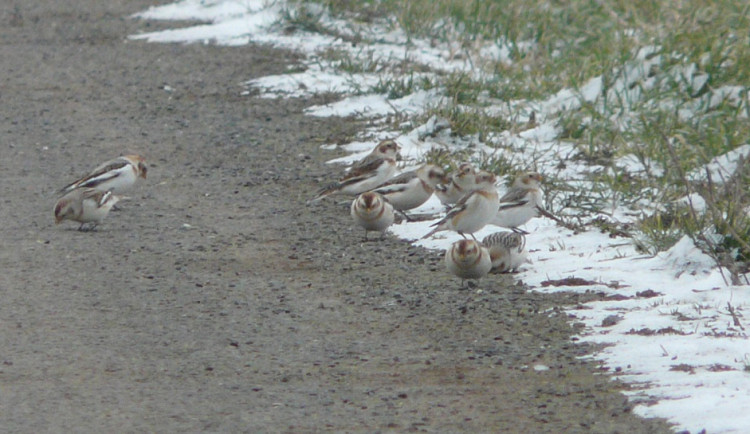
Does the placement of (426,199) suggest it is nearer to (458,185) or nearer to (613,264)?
(458,185)

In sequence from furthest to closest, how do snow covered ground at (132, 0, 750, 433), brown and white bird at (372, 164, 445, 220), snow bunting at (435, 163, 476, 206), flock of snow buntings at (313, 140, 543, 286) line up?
brown and white bird at (372, 164, 445, 220), snow bunting at (435, 163, 476, 206), flock of snow buntings at (313, 140, 543, 286), snow covered ground at (132, 0, 750, 433)

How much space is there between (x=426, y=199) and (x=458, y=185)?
325 millimetres

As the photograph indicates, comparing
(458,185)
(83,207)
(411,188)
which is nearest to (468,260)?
(458,185)

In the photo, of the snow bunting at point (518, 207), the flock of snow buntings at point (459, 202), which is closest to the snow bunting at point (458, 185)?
the flock of snow buntings at point (459, 202)

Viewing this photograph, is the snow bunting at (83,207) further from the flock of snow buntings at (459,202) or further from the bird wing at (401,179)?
the bird wing at (401,179)

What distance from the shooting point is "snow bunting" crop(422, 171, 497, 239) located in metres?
8.40

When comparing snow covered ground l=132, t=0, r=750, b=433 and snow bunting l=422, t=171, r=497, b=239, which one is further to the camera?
snow bunting l=422, t=171, r=497, b=239

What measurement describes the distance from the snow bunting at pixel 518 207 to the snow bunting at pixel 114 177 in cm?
295

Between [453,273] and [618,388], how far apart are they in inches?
77.4

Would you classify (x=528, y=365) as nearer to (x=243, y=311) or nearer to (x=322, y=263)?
(x=243, y=311)

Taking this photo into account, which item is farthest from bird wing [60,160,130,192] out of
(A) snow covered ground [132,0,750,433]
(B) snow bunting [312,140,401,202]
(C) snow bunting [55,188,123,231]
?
(A) snow covered ground [132,0,750,433]

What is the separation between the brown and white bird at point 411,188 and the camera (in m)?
9.38

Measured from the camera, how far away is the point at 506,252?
774 centimetres

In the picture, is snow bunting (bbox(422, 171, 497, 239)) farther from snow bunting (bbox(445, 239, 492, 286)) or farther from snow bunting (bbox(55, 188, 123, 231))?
snow bunting (bbox(55, 188, 123, 231))
